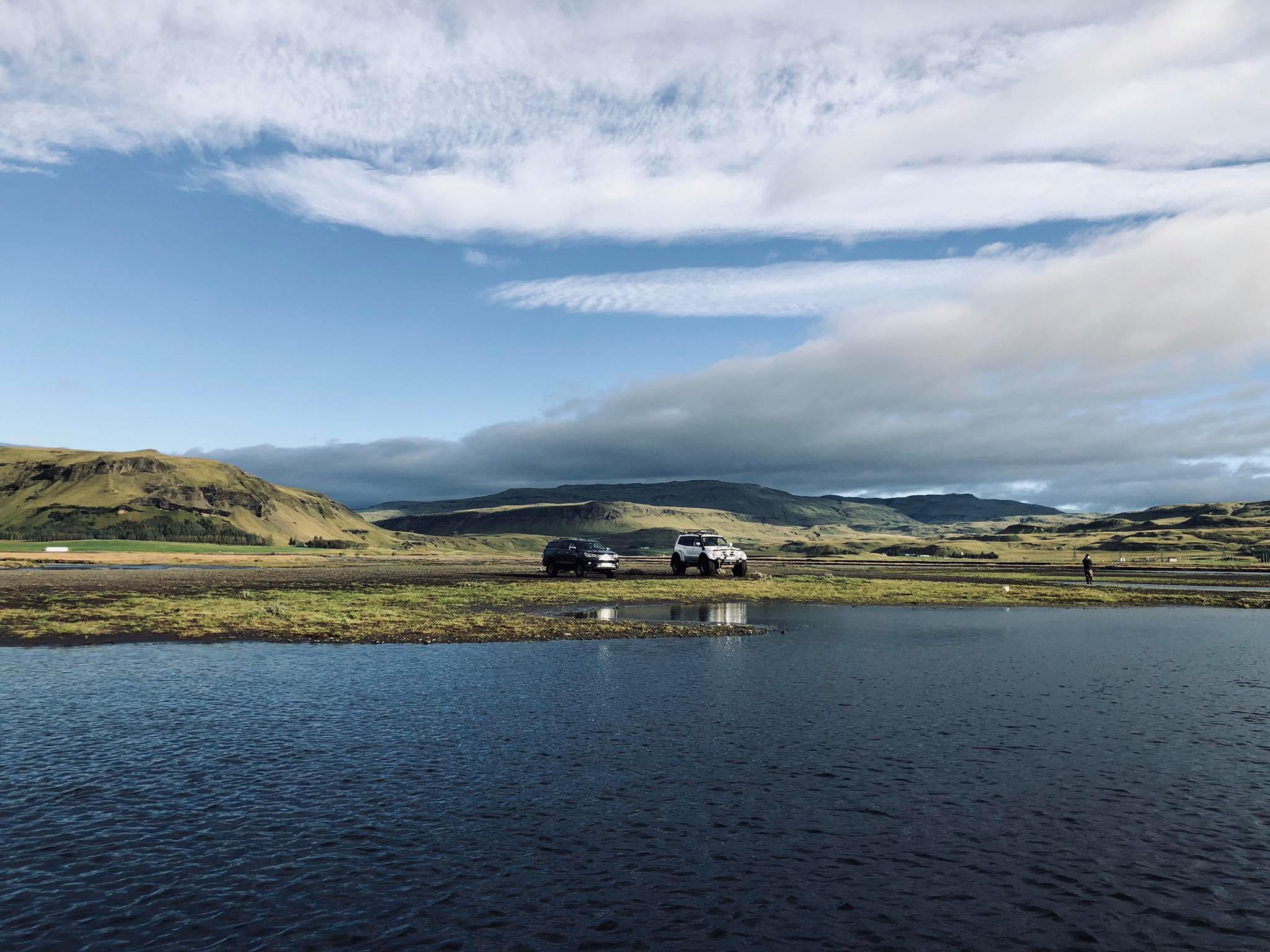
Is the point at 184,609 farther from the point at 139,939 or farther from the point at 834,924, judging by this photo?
the point at 834,924

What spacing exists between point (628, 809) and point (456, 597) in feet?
133

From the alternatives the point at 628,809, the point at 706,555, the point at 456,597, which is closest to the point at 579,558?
the point at 706,555

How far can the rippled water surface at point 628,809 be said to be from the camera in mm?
8867

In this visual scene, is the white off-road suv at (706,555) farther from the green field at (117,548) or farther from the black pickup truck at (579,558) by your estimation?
the green field at (117,548)

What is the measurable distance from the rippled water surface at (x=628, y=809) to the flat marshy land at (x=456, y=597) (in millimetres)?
9212

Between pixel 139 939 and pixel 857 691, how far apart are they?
16828mm

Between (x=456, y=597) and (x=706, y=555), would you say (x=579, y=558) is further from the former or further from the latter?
(x=456, y=597)

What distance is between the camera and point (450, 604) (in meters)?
46.0

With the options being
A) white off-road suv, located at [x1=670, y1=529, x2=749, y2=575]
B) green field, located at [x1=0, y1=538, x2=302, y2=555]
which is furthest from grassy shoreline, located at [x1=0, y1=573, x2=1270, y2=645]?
green field, located at [x1=0, y1=538, x2=302, y2=555]

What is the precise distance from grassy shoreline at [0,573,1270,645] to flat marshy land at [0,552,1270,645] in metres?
0.14

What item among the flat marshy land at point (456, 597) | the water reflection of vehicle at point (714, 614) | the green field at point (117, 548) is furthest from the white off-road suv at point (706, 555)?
the green field at point (117, 548)

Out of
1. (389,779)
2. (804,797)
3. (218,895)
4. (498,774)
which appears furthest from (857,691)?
(218,895)

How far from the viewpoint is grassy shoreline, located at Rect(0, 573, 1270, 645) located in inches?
1262

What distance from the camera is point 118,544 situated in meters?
166
